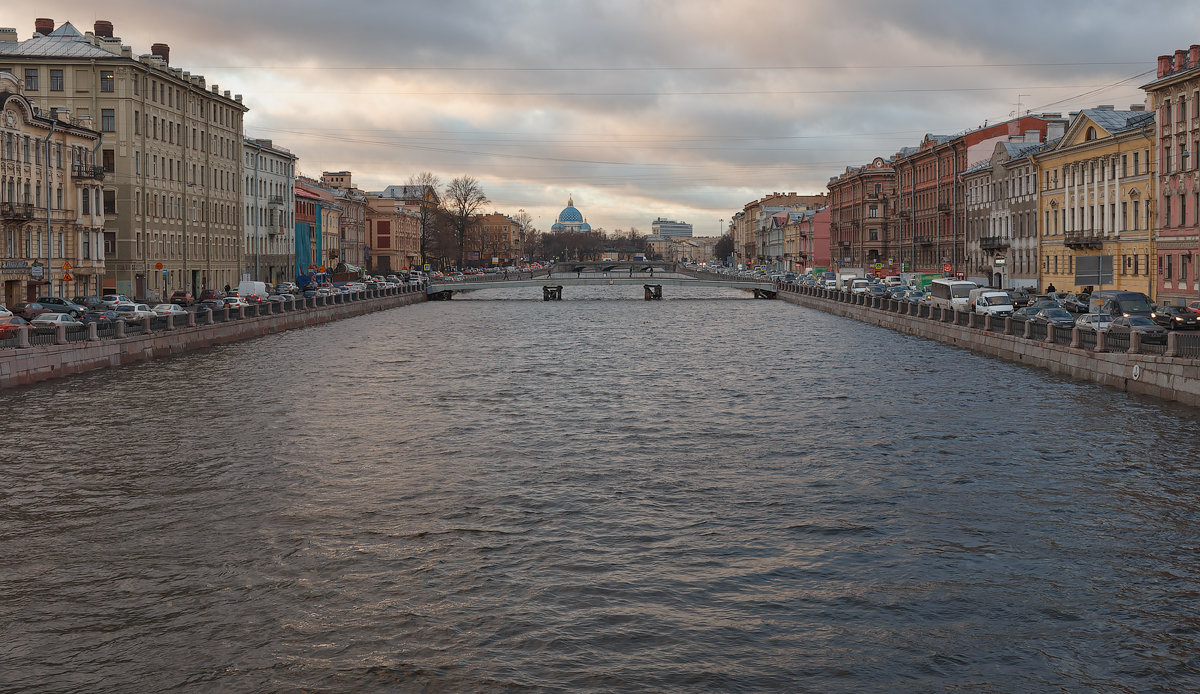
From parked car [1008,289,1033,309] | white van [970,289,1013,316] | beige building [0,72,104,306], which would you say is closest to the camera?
beige building [0,72,104,306]

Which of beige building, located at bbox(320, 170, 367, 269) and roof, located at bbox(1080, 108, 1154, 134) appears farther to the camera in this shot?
beige building, located at bbox(320, 170, 367, 269)

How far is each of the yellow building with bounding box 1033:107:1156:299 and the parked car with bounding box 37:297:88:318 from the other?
46.0m

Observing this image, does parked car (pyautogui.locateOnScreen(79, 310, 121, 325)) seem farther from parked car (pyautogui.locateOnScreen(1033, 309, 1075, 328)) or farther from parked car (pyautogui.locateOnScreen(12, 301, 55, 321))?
parked car (pyautogui.locateOnScreen(1033, 309, 1075, 328))

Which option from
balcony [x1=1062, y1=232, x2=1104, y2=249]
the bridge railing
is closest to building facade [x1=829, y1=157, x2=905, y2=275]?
balcony [x1=1062, y1=232, x2=1104, y2=249]

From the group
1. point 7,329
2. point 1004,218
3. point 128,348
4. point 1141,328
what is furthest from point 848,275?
point 7,329

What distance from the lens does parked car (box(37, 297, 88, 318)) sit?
172 ft

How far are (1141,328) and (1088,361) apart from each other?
4.01m

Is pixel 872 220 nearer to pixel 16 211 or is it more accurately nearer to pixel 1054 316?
pixel 1054 316

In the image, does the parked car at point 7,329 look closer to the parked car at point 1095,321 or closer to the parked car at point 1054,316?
the parked car at point 1095,321

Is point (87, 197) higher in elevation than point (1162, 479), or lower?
higher

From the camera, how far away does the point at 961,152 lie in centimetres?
10131

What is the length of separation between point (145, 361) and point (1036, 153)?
189ft

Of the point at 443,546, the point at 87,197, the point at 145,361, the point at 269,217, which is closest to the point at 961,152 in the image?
the point at 269,217

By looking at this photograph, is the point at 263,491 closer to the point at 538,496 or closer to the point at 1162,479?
the point at 538,496
